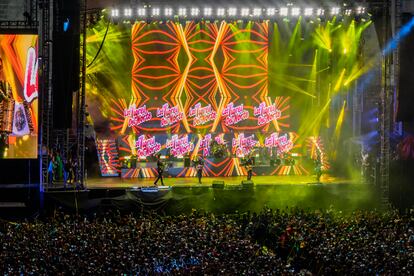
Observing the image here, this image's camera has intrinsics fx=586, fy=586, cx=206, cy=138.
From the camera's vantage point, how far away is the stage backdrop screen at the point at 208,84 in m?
29.5

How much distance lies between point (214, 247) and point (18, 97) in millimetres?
11035

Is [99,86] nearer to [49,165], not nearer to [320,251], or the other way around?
[49,165]

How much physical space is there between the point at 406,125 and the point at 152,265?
12.8 meters

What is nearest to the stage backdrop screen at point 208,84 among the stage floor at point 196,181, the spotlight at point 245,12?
the stage floor at point 196,181

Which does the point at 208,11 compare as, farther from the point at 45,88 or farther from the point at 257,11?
the point at 45,88

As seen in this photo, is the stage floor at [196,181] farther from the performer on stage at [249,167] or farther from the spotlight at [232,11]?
the spotlight at [232,11]

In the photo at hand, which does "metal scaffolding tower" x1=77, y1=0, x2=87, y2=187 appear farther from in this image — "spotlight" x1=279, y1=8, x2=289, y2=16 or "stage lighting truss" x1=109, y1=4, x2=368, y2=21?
"spotlight" x1=279, y1=8, x2=289, y2=16

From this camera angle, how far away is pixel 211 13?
2275 centimetres

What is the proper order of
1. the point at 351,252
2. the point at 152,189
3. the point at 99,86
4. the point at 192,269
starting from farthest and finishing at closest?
the point at 99,86
the point at 152,189
the point at 351,252
the point at 192,269

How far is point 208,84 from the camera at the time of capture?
3022 cm

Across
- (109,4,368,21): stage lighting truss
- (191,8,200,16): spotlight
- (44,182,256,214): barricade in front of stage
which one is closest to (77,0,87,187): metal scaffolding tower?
(44,182,256,214): barricade in front of stage

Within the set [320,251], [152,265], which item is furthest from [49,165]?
[320,251]

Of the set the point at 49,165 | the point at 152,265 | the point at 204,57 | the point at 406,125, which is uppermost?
the point at 204,57

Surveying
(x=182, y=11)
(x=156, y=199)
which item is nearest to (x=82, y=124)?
(x=156, y=199)
